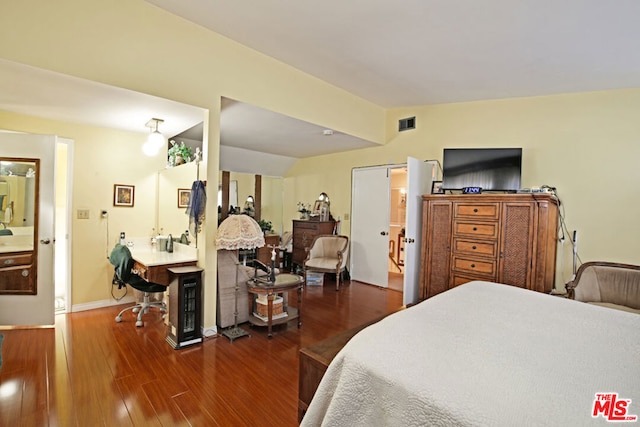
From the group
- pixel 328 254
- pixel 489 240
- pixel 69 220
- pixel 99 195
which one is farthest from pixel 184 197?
pixel 489 240

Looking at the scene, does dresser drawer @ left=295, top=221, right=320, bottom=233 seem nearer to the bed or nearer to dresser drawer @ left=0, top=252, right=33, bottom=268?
dresser drawer @ left=0, top=252, right=33, bottom=268

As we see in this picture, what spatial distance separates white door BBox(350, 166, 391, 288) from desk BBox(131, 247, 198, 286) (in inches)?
119

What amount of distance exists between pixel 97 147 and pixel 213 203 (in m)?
2.00

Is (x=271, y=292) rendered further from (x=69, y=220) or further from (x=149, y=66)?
(x=69, y=220)

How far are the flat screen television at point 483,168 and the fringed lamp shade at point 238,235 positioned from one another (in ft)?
8.36

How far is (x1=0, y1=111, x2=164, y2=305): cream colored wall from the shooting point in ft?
11.6

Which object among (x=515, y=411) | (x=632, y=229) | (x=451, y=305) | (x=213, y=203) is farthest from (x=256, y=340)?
(x=632, y=229)

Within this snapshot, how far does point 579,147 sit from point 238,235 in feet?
12.8

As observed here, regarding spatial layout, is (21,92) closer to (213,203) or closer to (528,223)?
(213,203)

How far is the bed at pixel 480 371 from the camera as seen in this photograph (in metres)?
0.83

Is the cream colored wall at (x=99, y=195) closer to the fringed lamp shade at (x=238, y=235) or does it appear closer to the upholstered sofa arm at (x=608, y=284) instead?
the fringed lamp shade at (x=238, y=235)

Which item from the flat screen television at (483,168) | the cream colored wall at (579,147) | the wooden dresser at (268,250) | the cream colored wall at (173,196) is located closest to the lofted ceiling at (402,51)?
the cream colored wall at (579,147)

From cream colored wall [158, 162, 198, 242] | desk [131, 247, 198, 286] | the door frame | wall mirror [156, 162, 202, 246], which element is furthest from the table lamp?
the door frame

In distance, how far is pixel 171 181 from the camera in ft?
12.4
